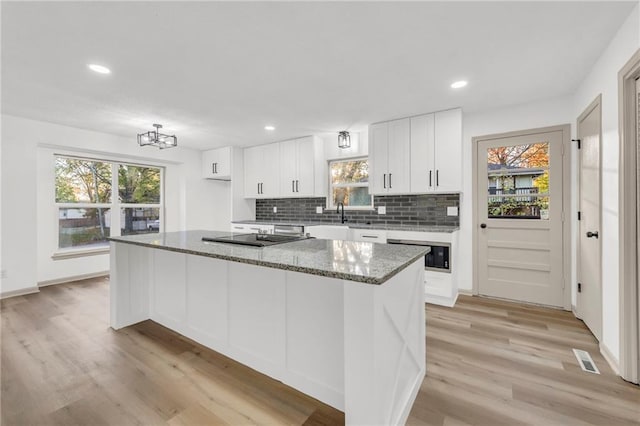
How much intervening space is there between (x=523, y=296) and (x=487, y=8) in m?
3.10

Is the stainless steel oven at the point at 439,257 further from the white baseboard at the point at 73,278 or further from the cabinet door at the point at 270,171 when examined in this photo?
the white baseboard at the point at 73,278

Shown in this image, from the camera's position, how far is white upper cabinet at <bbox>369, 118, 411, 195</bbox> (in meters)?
3.80

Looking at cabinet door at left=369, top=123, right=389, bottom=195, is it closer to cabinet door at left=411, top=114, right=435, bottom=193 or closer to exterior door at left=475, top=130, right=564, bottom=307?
cabinet door at left=411, top=114, right=435, bottom=193

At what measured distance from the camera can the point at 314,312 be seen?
5.57 feet

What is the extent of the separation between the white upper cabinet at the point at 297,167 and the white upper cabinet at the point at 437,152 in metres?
1.71

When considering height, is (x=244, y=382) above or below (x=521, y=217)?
below

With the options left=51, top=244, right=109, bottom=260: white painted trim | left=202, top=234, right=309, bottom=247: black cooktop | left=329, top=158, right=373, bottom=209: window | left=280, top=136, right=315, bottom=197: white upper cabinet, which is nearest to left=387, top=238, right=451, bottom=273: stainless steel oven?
left=329, top=158, right=373, bottom=209: window

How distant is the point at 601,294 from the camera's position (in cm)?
229

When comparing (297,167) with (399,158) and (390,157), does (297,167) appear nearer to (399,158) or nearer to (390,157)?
(390,157)

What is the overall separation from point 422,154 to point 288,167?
2.34 meters

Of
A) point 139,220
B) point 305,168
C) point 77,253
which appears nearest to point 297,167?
point 305,168

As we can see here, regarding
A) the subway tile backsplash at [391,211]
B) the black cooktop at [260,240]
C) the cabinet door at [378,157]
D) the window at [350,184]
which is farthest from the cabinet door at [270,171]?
the black cooktop at [260,240]

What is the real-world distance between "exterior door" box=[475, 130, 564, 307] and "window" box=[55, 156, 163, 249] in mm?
5638

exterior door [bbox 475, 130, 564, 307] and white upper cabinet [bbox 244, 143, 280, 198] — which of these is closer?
A: exterior door [bbox 475, 130, 564, 307]
